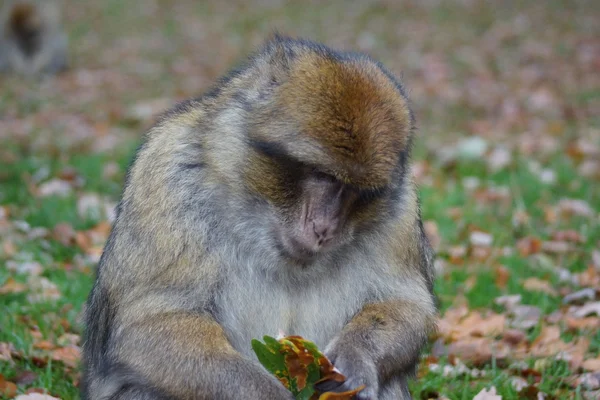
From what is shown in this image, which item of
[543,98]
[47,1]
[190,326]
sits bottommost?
[190,326]

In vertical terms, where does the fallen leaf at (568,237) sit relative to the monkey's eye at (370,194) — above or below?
below

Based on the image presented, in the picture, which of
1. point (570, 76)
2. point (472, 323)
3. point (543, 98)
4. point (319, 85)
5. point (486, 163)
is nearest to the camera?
point (319, 85)

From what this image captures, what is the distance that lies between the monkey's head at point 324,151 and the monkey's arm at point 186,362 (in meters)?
0.43

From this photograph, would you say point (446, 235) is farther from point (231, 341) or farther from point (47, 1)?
point (47, 1)

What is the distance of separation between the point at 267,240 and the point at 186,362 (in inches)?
21.2

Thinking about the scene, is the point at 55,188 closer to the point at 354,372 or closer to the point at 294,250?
the point at 294,250

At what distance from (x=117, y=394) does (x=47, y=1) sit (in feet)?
38.0

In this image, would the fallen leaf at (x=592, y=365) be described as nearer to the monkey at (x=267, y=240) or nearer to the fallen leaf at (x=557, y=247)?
the monkey at (x=267, y=240)

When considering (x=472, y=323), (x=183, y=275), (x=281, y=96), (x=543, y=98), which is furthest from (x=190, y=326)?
(x=543, y=98)

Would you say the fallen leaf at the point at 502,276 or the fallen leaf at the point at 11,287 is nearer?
the fallen leaf at the point at 11,287

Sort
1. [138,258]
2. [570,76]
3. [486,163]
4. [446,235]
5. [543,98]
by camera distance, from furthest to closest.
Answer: [570,76]
[543,98]
[486,163]
[446,235]
[138,258]

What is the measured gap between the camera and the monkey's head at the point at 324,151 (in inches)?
121

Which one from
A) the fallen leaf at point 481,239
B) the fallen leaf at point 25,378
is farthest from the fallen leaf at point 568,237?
the fallen leaf at point 25,378

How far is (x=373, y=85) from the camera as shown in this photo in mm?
3252
